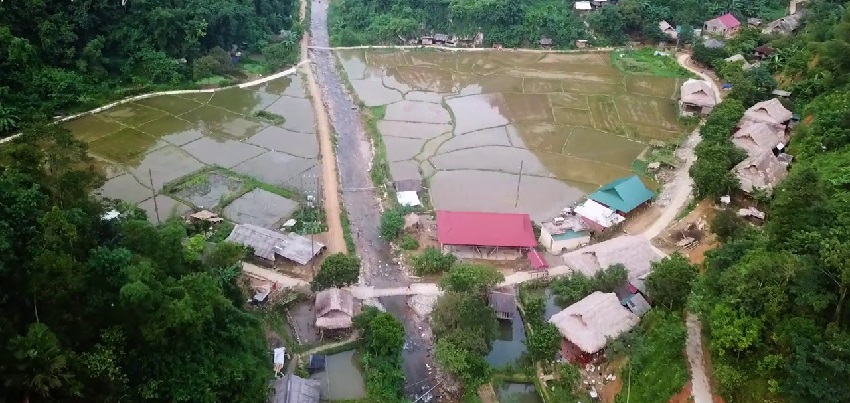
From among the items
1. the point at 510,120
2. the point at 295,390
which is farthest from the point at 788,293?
the point at 510,120

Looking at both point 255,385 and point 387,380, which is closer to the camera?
point 255,385

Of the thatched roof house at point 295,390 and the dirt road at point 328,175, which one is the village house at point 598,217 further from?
the thatched roof house at point 295,390

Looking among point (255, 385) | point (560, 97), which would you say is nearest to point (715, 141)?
point (560, 97)

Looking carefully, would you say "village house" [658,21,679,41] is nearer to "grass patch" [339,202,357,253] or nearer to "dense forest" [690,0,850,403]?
"dense forest" [690,0,850,403]

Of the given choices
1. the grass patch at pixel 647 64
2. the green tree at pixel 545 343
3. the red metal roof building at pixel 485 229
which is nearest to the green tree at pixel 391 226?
the red metal roof building at pixel 485 229

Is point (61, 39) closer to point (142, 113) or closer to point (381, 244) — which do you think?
point (142, 113)

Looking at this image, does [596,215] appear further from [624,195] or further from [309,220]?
[309,220]
